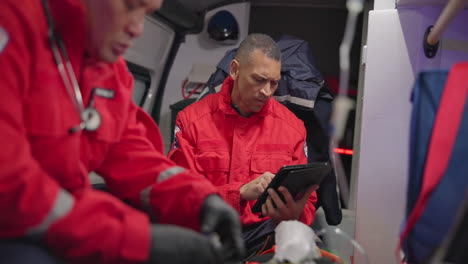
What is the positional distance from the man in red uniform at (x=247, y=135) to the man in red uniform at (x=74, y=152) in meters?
0.72

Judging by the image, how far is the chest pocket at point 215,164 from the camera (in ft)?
6.18

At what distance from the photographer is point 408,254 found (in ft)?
3.35

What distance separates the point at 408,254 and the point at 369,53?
0.92 metres

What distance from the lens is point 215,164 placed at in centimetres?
189

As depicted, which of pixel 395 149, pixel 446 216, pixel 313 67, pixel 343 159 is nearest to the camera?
pixel 446 216

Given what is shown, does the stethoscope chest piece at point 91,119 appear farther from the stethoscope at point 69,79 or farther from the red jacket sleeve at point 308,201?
the red jacket sleeve at point 308,201

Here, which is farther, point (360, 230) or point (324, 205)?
point (324, 205)

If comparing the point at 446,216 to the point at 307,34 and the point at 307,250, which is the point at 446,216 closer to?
the point at 307,250

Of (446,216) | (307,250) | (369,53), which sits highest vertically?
(369,53)

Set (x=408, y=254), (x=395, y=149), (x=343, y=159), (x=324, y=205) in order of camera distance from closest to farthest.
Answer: (x=408, y=254), (x=395, y=149), (x=324, y=205), (x=343, y=159)

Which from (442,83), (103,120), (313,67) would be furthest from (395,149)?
(103,120)

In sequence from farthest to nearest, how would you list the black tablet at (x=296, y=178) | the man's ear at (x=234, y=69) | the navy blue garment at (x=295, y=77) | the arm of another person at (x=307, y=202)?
the navy blue garment at (x=295, y=77) → the man's ear at (x=234, y=69) → the arm of another person at (x=307, y=202) → the black tablet at (x=296, y=178)

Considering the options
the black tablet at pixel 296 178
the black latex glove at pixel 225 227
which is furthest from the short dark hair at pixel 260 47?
the black latex glove at pixel 225 227

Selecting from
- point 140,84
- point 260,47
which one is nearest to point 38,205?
point 260,47
